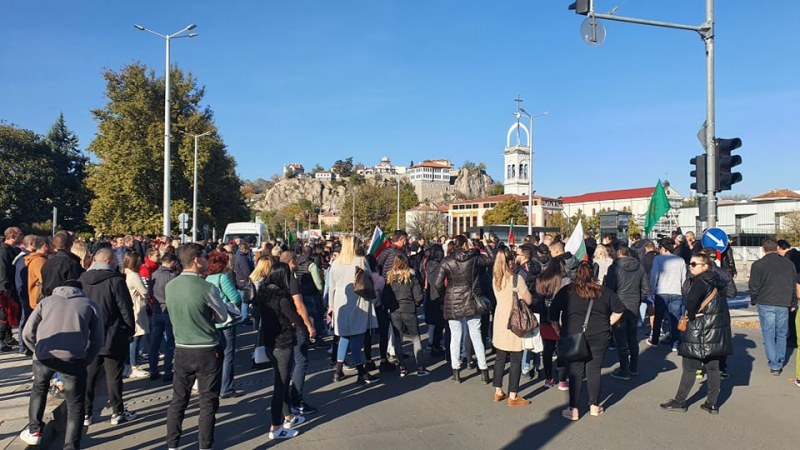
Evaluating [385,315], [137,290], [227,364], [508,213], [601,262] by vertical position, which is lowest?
[227,364]

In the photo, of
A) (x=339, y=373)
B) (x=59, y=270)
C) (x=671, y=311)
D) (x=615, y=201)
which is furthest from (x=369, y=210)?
(x=615, y=201)

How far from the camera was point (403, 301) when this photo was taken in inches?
335

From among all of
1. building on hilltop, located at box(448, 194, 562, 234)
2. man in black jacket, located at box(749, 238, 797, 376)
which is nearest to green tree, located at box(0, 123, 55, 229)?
man in black jacket, located at box(749, 238, 797, 376)

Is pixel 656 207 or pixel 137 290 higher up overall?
pixel 656 207

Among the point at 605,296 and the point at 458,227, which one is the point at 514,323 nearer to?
the point at 605,296

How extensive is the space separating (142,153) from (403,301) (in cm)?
3204

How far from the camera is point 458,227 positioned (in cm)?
12119

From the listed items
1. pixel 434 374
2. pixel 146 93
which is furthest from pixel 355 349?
pixel 146 93

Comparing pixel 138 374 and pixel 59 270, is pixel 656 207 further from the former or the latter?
pixel 59 270

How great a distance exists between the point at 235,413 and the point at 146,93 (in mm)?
35336

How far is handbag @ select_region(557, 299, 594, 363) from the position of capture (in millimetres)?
6410

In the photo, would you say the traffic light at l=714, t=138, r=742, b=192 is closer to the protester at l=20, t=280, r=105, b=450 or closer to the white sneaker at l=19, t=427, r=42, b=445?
the protester at l=20, t=280, r=105, b=450

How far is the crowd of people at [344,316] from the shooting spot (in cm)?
538

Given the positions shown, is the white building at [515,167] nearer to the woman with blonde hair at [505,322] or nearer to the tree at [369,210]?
the tree at [369,210]
